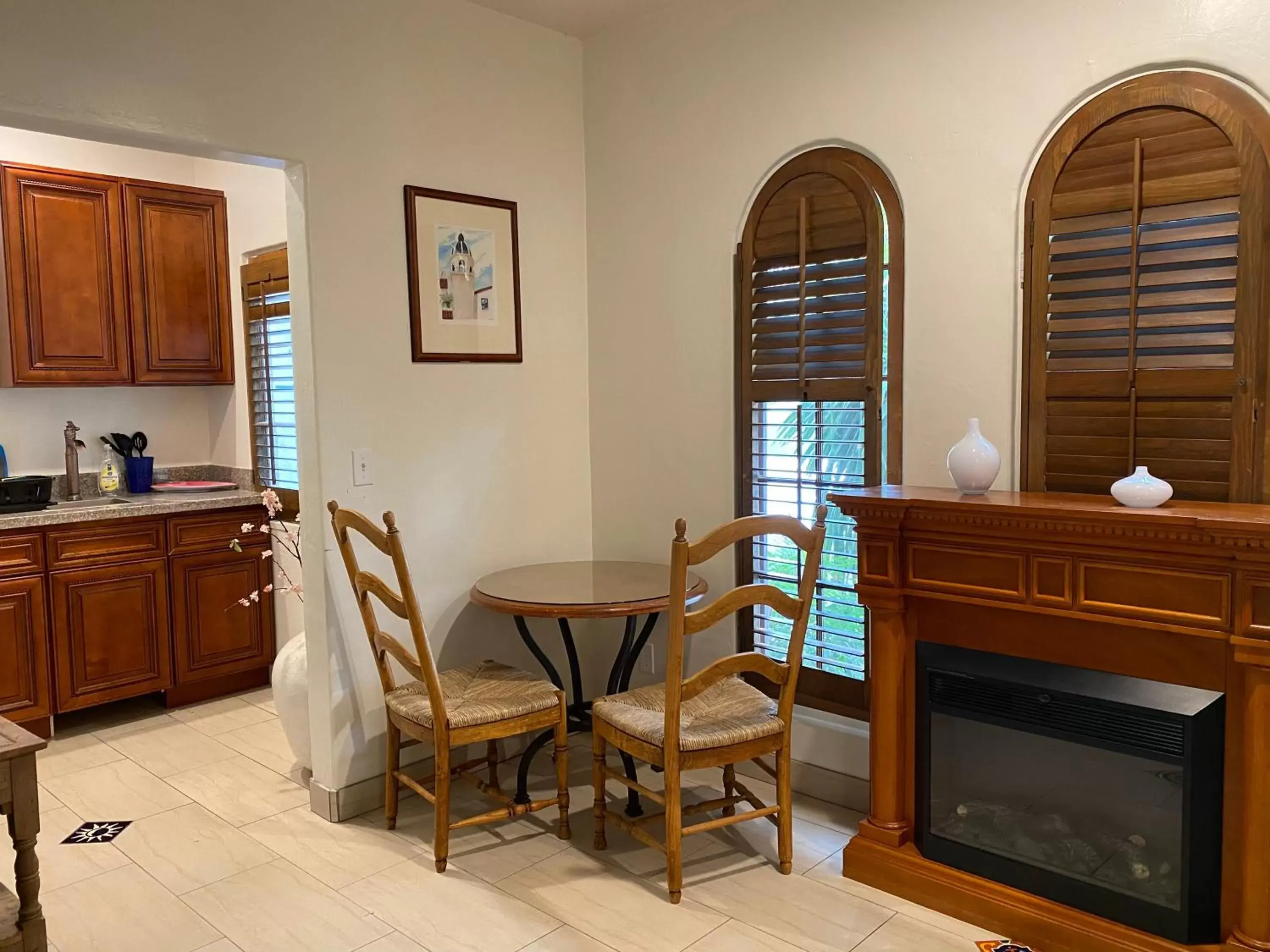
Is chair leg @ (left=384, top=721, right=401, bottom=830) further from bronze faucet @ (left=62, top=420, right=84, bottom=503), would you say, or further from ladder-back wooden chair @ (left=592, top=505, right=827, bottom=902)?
bronze faucet @ (left=62, top=420, right=84, bottom=503)

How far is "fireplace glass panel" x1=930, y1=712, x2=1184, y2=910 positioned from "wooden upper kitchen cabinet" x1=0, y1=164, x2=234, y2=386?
12.6 ft

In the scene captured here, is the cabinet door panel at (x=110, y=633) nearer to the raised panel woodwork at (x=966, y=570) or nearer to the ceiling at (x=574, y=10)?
the ceiling at (x=574, y=10)

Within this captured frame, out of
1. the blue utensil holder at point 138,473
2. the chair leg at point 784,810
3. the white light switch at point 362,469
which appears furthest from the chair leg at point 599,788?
the blue utensil holder at point 138,473

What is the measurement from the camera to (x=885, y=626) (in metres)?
2.60

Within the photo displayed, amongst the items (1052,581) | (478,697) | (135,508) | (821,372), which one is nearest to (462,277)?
(821,372)

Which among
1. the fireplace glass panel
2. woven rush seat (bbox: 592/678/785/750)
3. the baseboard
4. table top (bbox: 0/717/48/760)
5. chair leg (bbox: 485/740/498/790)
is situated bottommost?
the baseboard

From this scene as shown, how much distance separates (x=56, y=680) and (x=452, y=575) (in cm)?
187

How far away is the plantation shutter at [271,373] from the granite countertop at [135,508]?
17cm

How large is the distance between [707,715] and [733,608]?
399mm

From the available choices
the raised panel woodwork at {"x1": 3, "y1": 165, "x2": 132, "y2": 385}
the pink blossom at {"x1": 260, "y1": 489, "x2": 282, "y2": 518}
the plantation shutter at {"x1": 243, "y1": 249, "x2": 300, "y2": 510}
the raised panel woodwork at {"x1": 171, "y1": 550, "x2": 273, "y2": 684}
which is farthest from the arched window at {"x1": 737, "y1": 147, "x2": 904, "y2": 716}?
the raised panel woodwork at {"x1": 3, "y1": 165, "x2": 132, "y2": 385}

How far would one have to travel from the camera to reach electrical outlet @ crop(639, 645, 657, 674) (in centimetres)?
372

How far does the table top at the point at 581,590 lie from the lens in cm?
291

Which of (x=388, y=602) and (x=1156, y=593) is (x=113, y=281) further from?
(x=1156, y=593)

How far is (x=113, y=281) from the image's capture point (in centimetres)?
430
